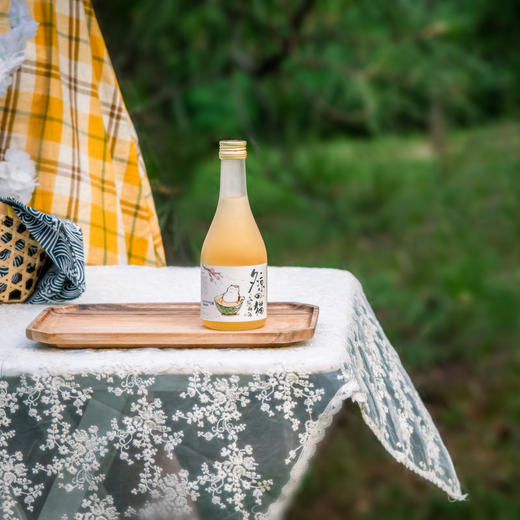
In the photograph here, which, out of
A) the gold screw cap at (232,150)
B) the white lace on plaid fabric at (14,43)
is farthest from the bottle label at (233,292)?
the white lace on plaid fabric at (14,43)

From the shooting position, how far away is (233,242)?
86 cm

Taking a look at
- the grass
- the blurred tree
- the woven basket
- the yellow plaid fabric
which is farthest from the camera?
the grass

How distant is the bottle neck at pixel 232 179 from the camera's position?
2.88 ft

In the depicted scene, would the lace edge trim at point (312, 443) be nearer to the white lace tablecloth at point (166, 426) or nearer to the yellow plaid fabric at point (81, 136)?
the white lace tablecloth at point (166, 426)

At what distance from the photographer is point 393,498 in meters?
2.57

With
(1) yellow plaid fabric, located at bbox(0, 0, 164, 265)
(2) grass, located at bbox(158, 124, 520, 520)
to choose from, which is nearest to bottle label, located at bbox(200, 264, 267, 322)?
(1) yellow plaid fabric, located at bbox(0, 0, 164, 265)

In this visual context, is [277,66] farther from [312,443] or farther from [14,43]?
[312,443]

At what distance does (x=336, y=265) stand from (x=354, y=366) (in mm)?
1886

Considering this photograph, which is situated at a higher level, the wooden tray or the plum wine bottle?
the plum wine bottle

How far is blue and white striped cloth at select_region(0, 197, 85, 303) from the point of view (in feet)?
3.42

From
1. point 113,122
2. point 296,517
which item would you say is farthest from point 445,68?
point 296,517

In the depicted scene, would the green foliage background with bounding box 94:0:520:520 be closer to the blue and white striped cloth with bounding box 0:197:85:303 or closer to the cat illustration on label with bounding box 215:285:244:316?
the blue and white striped cloth with bounding box 0:197:85:303

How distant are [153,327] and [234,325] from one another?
102 mm

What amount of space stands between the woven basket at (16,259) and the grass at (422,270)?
86 cm
